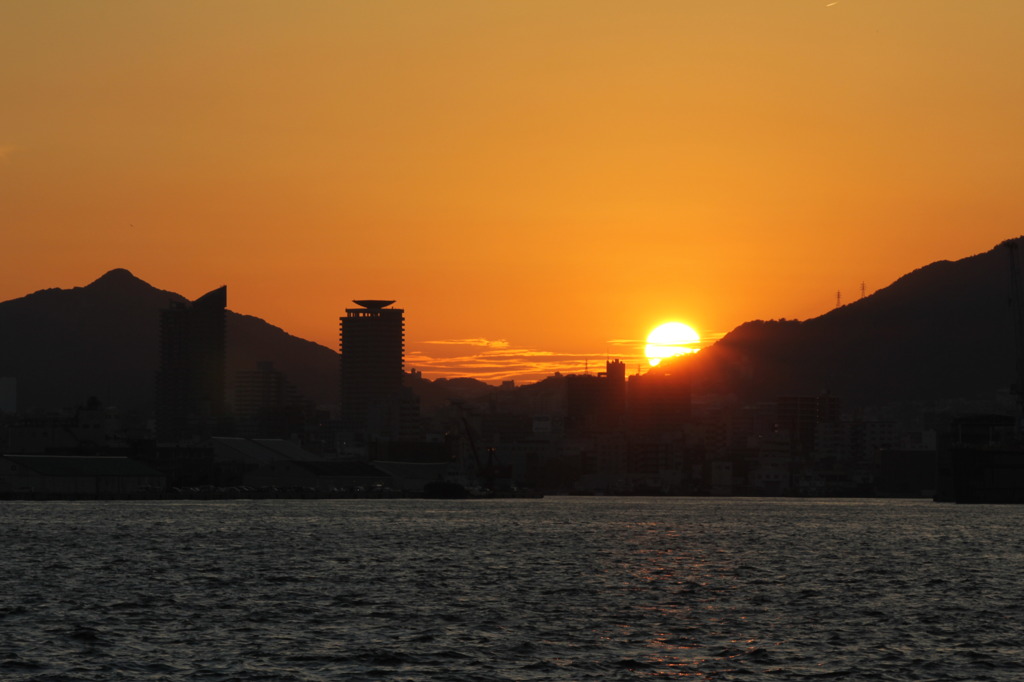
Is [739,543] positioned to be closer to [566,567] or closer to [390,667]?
[566,567]

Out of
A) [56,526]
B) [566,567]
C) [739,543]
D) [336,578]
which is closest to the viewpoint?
[336,578]

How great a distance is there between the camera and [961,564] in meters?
133

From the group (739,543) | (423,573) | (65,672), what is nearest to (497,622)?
(65,672)

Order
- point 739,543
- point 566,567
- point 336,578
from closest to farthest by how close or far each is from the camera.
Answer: point 336,578 < point 566,567 < point 739,543

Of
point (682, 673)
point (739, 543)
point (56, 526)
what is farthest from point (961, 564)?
point (56, 526)

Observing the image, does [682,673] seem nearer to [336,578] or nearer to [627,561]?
[336,578]

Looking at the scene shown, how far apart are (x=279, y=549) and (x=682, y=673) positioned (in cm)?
9123

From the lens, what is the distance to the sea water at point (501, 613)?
66.2 meters

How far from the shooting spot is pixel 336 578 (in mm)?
112062

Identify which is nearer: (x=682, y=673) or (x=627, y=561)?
(x=682, y=673)

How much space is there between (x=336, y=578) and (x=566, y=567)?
22892 millimetres

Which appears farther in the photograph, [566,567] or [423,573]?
[566,567]

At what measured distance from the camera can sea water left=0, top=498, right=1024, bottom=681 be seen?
2608 inches

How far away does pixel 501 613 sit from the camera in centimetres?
8712
